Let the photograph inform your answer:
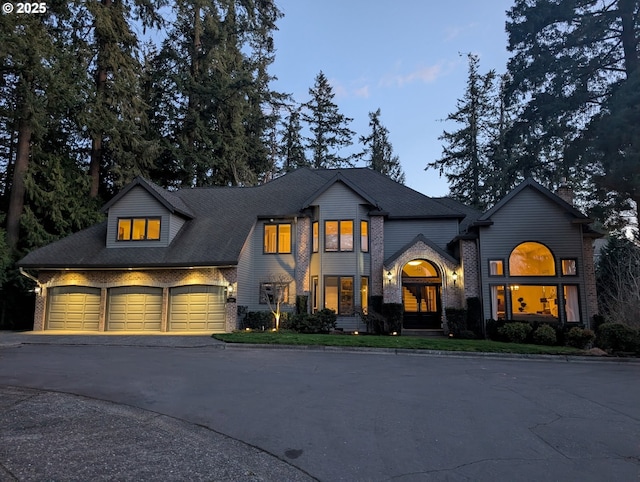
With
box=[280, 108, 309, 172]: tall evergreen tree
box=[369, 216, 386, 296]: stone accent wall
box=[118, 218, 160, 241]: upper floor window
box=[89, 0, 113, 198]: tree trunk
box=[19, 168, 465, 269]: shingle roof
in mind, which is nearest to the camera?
box=[19, 168, 465, 269]: shingle roof

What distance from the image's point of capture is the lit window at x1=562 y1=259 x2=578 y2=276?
17172 mm

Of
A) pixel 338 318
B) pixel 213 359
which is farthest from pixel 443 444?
pixel 338 318

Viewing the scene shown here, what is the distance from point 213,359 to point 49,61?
20.7 metres

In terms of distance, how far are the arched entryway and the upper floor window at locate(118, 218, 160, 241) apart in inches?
502

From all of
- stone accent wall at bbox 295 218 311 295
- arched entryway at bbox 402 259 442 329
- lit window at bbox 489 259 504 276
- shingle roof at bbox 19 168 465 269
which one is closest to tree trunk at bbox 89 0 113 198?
shingle roof at bbox 19 168 465 269

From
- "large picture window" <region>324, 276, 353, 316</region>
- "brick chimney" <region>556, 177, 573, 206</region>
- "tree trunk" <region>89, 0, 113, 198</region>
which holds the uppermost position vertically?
"tree trunk" <region>89, 0, 113, 198</region>

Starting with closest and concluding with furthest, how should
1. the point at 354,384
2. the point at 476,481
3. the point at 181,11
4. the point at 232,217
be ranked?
1. the point at 476,481
2. the point at 354,384
3. the point at 232,217
4. the point at 181,11

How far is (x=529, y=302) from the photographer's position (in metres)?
17.5

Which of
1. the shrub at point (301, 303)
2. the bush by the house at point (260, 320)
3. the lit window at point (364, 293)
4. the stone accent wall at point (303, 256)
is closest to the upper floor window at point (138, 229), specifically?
the bush by the house at point (260, 320)

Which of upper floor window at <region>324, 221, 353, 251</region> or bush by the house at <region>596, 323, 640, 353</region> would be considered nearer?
bush by the house at <region>596, 323, 640, 353</region>

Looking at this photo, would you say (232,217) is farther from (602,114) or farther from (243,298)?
(602,114)

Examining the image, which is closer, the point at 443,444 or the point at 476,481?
the point at 476,481

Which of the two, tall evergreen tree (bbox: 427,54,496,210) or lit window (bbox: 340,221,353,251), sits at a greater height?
tall evergreen tree (bbox: 427,54,496,210)

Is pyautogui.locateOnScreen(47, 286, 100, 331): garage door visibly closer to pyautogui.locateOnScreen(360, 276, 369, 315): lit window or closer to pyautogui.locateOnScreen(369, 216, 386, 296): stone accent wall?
pyautogui.locateOnScreen(360, 276, 369, 315): lit window
